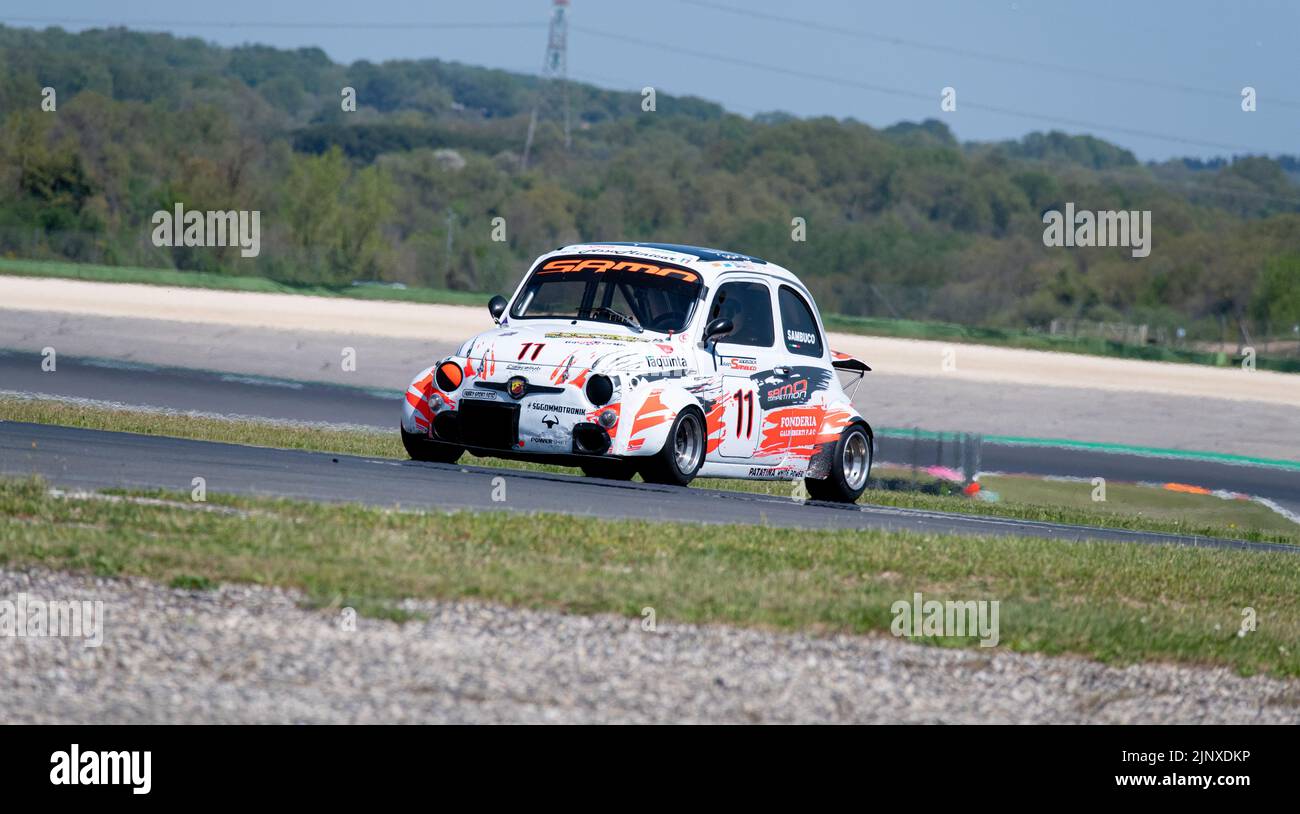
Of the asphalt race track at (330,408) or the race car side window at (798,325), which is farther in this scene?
the asphalt race track at (330,408)

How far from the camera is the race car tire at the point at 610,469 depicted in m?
12.4

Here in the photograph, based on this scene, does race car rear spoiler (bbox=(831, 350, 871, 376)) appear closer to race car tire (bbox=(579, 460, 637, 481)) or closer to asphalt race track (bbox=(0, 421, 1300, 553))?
asphalt race track (bbox=(0, 421, 1300, 553))

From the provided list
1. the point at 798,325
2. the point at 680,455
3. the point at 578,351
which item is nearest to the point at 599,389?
the point at 578,351

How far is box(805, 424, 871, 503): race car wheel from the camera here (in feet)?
47.4

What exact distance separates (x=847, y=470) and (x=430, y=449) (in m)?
3.68

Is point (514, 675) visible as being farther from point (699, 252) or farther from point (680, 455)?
point (699, 252)

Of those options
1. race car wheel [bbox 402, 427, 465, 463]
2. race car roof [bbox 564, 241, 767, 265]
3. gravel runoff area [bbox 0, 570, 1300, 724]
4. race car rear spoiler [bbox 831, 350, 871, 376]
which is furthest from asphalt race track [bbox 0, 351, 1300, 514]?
A: gravel runoff area [bbox 0, 570, 1300, 724]

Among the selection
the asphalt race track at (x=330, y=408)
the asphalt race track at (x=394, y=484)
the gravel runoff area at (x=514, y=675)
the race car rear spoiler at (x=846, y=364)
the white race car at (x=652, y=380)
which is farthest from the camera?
the asphalt race track at (x=330, y=408)

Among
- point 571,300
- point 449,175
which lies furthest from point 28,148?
point 571,300

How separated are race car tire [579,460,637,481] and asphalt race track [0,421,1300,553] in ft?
0.39

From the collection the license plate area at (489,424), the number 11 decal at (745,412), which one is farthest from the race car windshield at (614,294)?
the license plate area at (489,424)

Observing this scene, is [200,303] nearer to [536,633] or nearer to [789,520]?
[789,520]

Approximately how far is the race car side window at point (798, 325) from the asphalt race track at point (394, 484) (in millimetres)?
1346

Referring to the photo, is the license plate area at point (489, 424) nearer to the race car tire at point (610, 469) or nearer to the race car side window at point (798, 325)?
the race car tire at point (610, 469)
